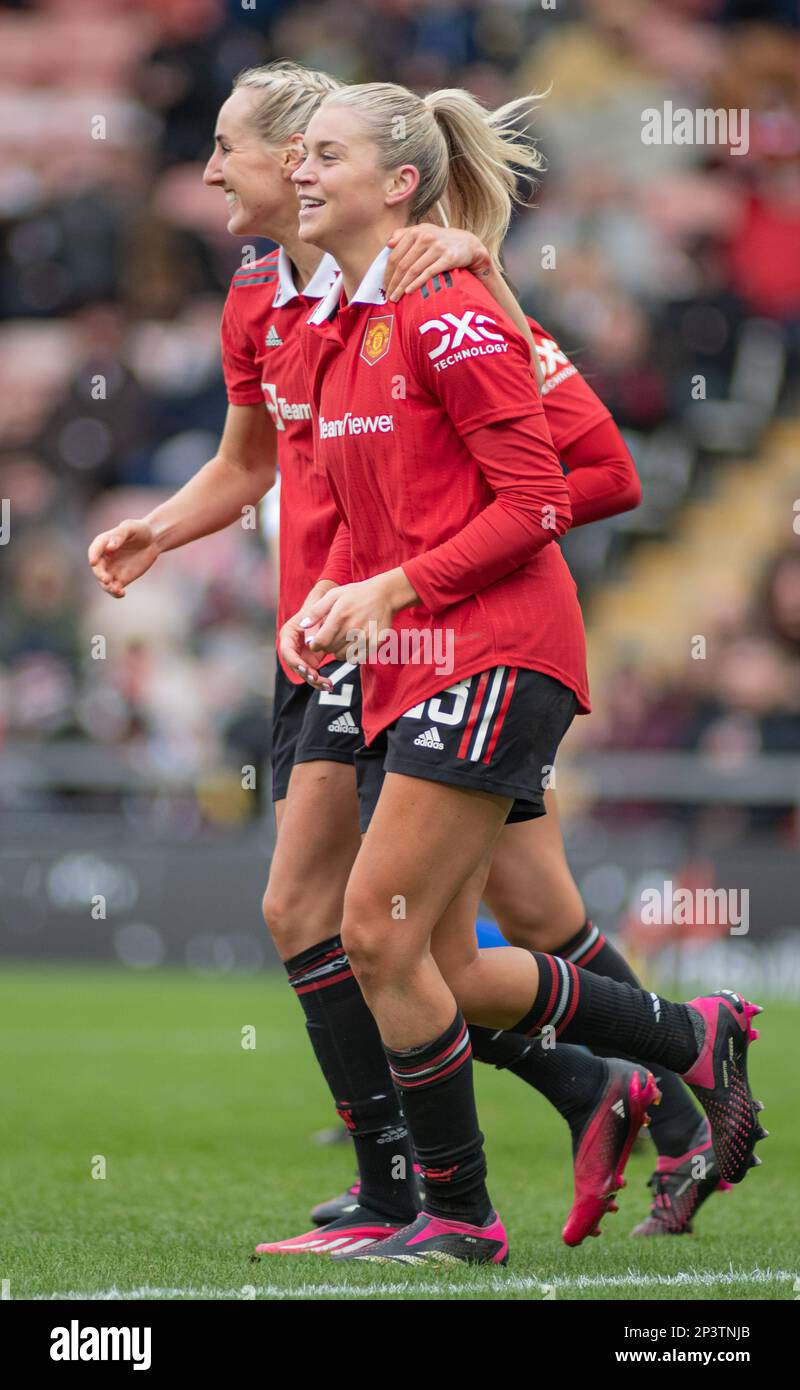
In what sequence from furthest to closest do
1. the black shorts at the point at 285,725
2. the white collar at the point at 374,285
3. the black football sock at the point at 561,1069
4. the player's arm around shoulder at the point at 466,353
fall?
the black shorts at the point at 285,725
the black football sock at the point at 561,1069
the white collar at the point at 374,285
the player's arm around shoulder at the point at 466,353

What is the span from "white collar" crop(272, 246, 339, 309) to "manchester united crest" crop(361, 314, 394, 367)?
→ 18.8 inches

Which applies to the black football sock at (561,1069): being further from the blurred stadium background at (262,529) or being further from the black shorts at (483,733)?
the blurred stadium background at (262,529)

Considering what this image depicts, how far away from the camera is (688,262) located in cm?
1480

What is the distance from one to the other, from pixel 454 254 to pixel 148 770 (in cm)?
819

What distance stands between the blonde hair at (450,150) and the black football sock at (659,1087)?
5.37 ft

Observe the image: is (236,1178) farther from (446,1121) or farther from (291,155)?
(291,155)

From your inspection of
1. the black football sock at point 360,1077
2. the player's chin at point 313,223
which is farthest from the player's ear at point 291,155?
the black football sock at point 360,1077

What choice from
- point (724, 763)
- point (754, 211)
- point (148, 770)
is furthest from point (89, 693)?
point (754, 211)

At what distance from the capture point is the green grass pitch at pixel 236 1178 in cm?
390

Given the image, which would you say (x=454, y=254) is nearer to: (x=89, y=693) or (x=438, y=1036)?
(x=438, y=1036)

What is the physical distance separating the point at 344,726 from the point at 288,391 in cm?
79

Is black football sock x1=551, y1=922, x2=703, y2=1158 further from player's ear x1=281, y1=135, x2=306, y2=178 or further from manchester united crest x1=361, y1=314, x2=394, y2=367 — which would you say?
player's ear x1=281, y1=135, x2=306, y2=178

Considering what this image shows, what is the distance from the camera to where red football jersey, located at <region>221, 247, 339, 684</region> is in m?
4.63
